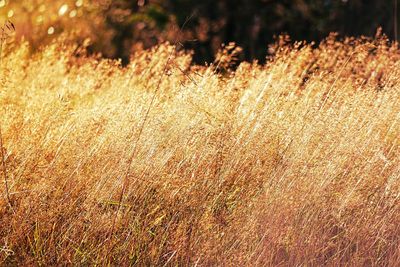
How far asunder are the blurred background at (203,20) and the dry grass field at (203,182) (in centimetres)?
528

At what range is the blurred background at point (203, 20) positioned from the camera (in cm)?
939

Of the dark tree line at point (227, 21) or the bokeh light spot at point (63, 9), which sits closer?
the bokeh light spot at point (63, 9)

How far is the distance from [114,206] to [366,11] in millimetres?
6669

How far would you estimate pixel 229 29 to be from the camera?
10805mm

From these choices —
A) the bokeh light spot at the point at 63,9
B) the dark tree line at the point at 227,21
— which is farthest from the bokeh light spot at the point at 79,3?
the dark tree line at the point at 227,21

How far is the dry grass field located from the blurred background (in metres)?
5.28

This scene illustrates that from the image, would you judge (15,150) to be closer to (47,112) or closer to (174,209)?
(47,112)

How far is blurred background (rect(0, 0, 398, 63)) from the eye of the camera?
9.39m

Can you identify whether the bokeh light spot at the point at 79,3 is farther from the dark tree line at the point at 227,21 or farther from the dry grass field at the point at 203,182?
the dry grass field at the point at 203,182

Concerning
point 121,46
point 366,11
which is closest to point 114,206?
point 366,11

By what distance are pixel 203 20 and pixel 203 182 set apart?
7281mm

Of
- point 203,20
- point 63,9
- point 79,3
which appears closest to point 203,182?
point 63,9

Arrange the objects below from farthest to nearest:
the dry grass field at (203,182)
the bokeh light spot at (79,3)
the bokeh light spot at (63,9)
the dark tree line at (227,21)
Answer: the dark tree line at (227,21)
the bokeh light spot at (79,3)
the bokeh light spot at (63,9)
the dry grass field at (203,182)

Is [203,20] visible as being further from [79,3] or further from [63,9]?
[63,9]
